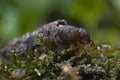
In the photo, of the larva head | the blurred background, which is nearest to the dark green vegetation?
the larva head

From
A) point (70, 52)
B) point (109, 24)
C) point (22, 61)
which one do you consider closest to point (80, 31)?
point (70, 52)

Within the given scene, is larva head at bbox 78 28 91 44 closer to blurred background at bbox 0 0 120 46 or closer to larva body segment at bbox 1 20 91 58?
larva body segment at bbox 1 20 91 58

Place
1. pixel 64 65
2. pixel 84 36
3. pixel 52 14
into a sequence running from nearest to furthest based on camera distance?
pixel 64 65 < pixel 84 36 < pixel 52 14

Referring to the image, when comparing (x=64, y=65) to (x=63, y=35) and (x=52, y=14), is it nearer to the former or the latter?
(x=63, y=35)

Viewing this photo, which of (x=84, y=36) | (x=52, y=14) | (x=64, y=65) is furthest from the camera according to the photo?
(x=52, y=14)

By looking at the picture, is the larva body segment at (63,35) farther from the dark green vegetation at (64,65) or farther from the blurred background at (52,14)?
the blurred background at (52,14)

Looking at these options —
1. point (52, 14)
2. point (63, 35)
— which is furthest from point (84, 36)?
point (52, 14)
